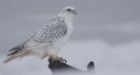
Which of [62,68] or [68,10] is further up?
[68,10]

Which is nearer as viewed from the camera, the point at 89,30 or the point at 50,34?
the point at 50,34

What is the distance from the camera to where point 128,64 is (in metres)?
1.23

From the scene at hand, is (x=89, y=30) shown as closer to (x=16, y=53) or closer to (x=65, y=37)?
(x=65, y=37)

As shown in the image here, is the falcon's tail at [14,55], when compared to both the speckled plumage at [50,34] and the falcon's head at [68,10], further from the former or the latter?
the falcon's head at [68,10]

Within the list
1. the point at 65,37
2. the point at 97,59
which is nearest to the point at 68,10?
the point at 65,37

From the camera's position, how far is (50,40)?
113 centimetres

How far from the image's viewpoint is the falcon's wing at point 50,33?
112 cm

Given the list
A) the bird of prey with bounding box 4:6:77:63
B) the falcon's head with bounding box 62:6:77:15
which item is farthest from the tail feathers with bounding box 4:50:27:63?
the falcon's head with bounding box 62:6:77:15

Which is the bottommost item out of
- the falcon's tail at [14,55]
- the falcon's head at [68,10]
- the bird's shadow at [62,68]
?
the bird's shadow at [62,68]

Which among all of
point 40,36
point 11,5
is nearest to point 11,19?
point 11,5

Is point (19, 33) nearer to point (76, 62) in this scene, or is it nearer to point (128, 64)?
point (76, 62)

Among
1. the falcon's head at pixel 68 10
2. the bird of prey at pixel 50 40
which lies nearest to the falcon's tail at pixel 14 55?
the bird of prey at pixel 50 40

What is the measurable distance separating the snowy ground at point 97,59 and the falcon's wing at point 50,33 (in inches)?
2.5

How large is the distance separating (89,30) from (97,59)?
0.32 ft
